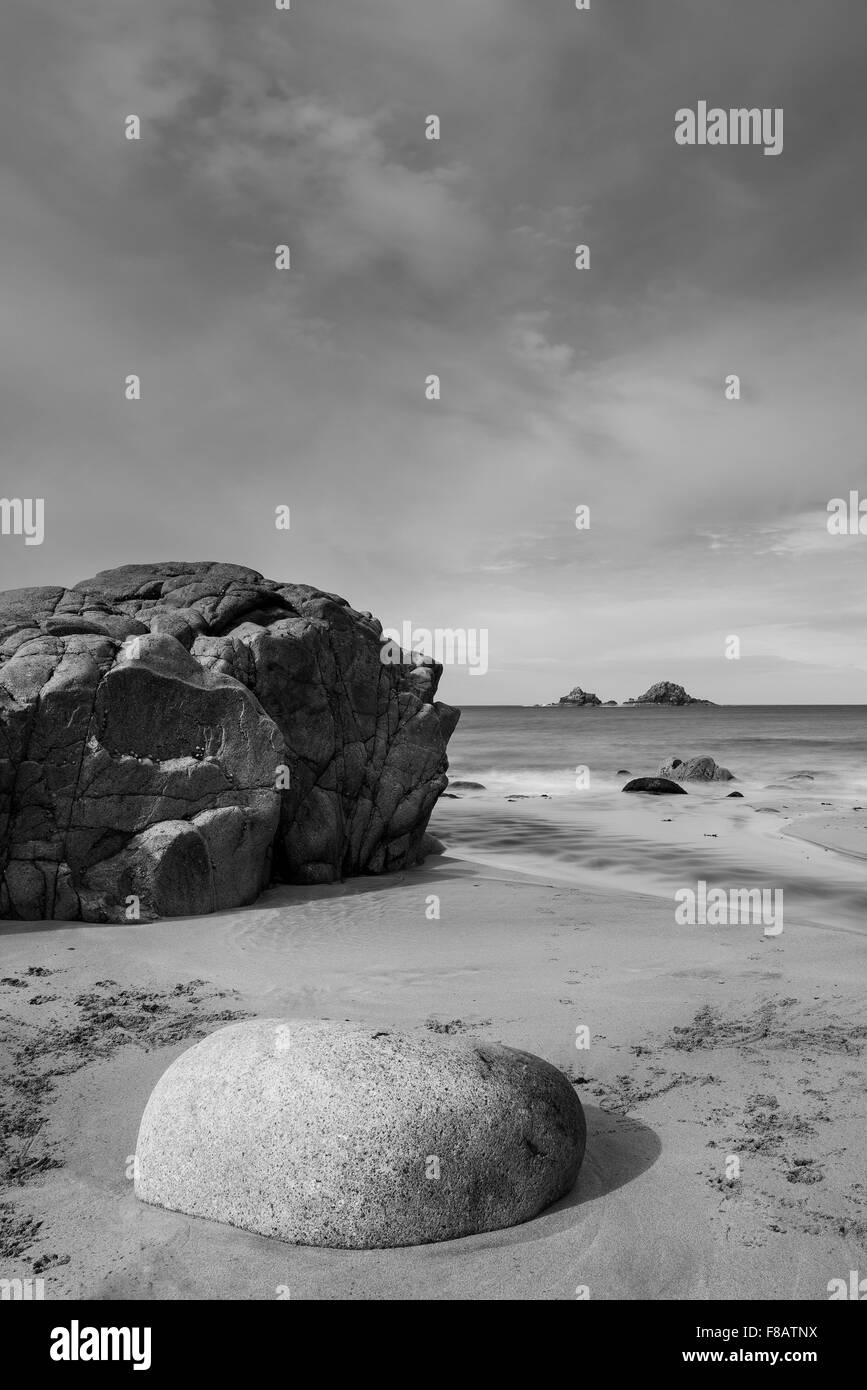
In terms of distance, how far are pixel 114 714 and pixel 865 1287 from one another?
9878 mm

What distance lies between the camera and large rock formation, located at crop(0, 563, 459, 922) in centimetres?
1102

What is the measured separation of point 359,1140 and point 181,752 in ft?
26.3

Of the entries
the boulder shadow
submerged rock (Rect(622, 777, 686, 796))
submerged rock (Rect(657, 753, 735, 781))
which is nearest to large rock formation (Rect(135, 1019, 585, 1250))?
the boulder shadow

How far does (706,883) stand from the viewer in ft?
49.1

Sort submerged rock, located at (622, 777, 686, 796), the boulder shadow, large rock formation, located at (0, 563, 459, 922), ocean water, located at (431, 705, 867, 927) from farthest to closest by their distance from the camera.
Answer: submerged rock, located at (622, 777, 686, 796), ocean water, located at (431, 705, 867, 927), large rock formation, located at (0, 563, 459, 922), the boulder shadow

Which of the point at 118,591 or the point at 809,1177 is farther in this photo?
the point at 118,591

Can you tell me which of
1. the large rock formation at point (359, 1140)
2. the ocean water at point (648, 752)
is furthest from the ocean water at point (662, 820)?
the large rock formation at point (359, 1140)

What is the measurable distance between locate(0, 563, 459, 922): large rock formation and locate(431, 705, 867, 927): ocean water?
15.6 feet

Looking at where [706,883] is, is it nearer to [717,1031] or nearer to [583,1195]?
[717,1031]

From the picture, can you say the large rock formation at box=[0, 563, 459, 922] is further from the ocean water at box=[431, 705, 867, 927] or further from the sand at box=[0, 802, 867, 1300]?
the ocean water at box=[431, 705, 867, 927]

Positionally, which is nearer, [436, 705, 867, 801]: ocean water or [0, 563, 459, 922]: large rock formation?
[0, 563, 459, 922]: large rock formation
